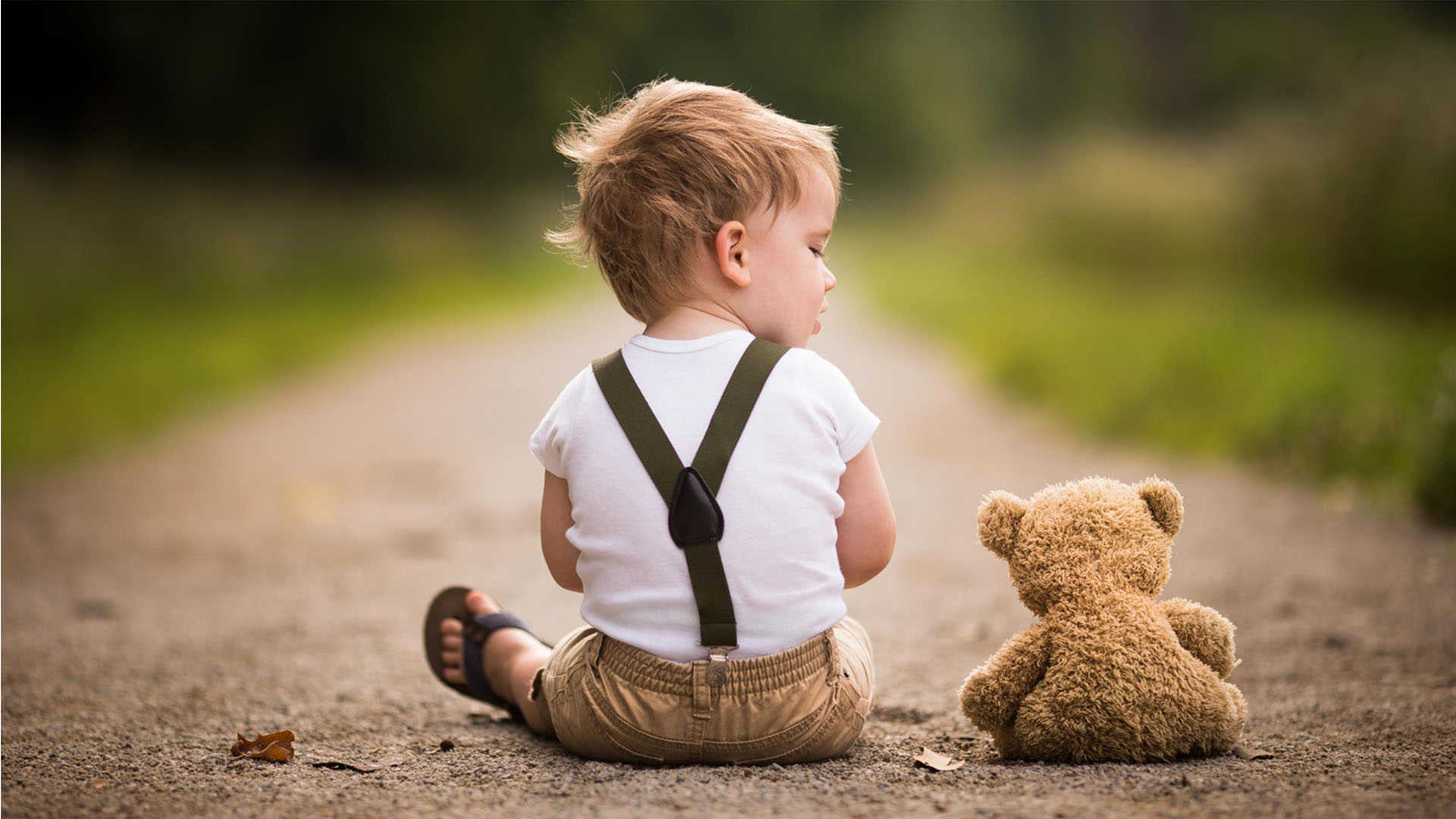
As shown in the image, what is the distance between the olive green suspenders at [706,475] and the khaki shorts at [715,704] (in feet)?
0.25

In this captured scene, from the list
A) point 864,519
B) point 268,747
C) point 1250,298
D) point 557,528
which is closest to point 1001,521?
point 864,519

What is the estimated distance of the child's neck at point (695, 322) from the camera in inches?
81.2

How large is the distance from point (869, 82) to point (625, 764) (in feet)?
114

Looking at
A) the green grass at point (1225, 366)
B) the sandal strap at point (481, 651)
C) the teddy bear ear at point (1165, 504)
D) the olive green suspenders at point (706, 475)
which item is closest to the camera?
the olive green suspenders at point (706, 475)

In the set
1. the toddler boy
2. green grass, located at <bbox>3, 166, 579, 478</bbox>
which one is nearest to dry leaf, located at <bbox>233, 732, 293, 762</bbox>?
the toddler boy

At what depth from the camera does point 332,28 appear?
20.0 meters

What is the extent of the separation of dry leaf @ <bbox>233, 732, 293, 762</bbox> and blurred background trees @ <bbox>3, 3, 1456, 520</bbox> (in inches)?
54.6

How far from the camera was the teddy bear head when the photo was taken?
6.89 ft

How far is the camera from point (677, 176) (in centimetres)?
208

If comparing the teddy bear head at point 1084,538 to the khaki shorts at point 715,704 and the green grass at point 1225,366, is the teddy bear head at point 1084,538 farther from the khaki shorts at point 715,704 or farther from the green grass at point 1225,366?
the green grass at point 1225,366

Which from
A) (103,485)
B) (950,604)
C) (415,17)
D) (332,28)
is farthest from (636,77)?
(950,604)

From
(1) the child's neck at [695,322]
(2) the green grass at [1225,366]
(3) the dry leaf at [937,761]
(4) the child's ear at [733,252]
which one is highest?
(2) the green grass at [1225,366]

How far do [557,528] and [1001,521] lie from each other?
768mm

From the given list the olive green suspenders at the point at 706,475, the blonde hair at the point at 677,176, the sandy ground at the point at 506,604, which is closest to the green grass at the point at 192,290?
the sandy ground at the point at 506,604
